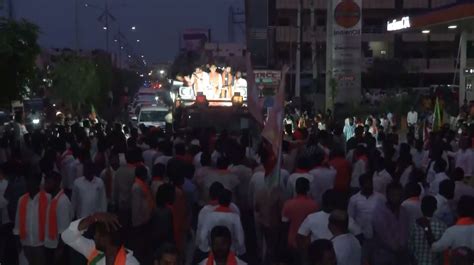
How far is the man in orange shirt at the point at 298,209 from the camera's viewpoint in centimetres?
949

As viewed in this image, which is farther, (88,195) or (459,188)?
(88,195)

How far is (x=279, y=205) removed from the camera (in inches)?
415

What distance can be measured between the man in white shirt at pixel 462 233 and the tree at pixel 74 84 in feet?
147

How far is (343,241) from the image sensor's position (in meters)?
7.38

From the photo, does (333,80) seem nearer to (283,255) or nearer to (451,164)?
(451,164)

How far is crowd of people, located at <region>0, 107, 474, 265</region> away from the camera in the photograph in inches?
288

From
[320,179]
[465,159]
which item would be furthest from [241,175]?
[465,159]

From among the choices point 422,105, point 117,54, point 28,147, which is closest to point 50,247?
point 28,147

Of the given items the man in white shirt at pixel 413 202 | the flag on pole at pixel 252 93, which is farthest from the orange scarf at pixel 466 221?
the flag on pole at pixel 252 93

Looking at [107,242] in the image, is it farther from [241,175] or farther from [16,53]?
[16,53]

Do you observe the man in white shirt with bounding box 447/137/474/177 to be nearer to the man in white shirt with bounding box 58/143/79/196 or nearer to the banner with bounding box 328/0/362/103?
the man in white shirt with bounding box 58/143/79/196

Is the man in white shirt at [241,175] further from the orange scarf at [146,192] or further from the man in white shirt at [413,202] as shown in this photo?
the man in white shirt at [413,202]

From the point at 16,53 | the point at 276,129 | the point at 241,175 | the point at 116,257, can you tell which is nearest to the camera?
the point at 116,257

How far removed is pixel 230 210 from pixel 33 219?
2478 mm
